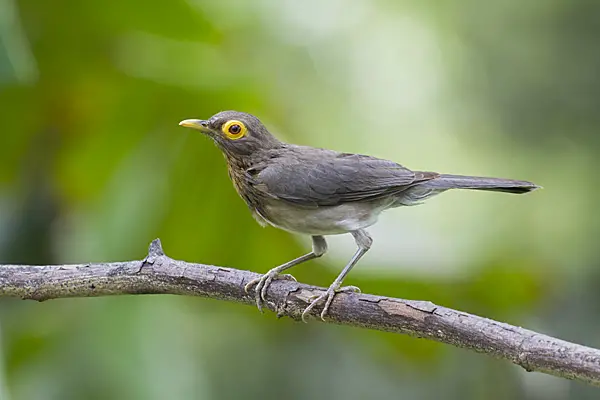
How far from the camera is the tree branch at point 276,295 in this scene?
2.93 m

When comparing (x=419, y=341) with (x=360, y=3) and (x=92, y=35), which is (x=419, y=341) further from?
(x=360, y=3)

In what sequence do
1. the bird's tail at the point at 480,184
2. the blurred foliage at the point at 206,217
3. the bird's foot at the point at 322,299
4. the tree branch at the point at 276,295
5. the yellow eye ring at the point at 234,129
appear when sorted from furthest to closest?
1. the blurred foliage at the point at 206,217
2. the yellow eye ring at the point at 234,129
3. the bird's tail at the point at 480,184
4. the bird's foot at the point at 322,299
5. the tree branch at the point at 276,295

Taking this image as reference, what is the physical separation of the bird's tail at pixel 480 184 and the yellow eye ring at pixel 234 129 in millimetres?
1013

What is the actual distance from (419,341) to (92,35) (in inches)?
120

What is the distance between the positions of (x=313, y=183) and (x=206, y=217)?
49.3 inches

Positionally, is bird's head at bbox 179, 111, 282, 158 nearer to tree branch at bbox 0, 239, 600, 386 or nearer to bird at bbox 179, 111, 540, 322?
bird at bbox 179, 111, 540, 322

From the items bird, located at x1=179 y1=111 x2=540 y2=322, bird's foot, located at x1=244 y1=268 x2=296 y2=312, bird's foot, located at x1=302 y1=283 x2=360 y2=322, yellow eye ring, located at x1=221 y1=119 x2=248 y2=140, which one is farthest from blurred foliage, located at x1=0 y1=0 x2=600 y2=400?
bird's foot, located at x1=302 y1=283 x2=360 y2=322

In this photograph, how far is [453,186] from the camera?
421 centimetres

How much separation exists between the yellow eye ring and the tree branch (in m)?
0.90

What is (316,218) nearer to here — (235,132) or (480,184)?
(235,132)

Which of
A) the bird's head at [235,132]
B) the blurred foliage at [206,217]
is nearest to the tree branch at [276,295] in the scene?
the blurred foliage at [206,217]

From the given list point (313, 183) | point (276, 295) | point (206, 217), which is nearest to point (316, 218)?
point (313, 183)

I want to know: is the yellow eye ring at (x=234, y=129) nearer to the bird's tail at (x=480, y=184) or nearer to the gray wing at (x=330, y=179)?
the gray wing at (x=330, y=179)

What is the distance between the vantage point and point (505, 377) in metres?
5.99
